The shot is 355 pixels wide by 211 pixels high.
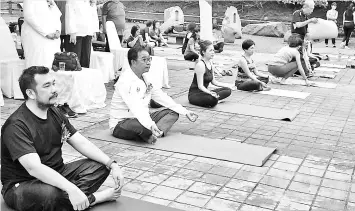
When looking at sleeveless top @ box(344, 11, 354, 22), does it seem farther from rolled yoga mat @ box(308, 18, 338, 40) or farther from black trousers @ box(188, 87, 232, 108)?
black trousers @ box(188, 87, 232, 108)

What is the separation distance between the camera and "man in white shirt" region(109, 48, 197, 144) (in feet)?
14.7

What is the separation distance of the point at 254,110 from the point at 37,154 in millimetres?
4066

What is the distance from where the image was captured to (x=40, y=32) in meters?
6.00

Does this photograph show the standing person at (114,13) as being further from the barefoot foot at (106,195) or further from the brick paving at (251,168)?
the barefoot foot at (106,195)

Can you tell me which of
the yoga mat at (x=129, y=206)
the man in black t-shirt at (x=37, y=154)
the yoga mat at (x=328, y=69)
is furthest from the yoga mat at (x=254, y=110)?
the yoga mat at (x=328, y=69)

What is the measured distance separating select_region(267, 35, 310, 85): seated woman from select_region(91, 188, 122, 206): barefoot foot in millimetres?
5894

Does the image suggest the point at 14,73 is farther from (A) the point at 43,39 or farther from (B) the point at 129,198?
(B) the point at 129,198

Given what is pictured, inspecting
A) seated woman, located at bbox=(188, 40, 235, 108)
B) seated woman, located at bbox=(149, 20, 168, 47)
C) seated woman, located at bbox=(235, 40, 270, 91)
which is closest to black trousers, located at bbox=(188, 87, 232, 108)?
seated woman, located at bbox=(188, 40, 235, 108)

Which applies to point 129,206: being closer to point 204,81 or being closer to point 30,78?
point 30,78

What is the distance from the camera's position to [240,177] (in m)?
3.89

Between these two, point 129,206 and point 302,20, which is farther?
point 302,20

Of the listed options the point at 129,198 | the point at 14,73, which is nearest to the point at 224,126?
the point at 129,198

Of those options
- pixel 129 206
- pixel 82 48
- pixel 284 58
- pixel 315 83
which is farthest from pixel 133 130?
pixel 315 83

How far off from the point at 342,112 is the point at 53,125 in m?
4.72
